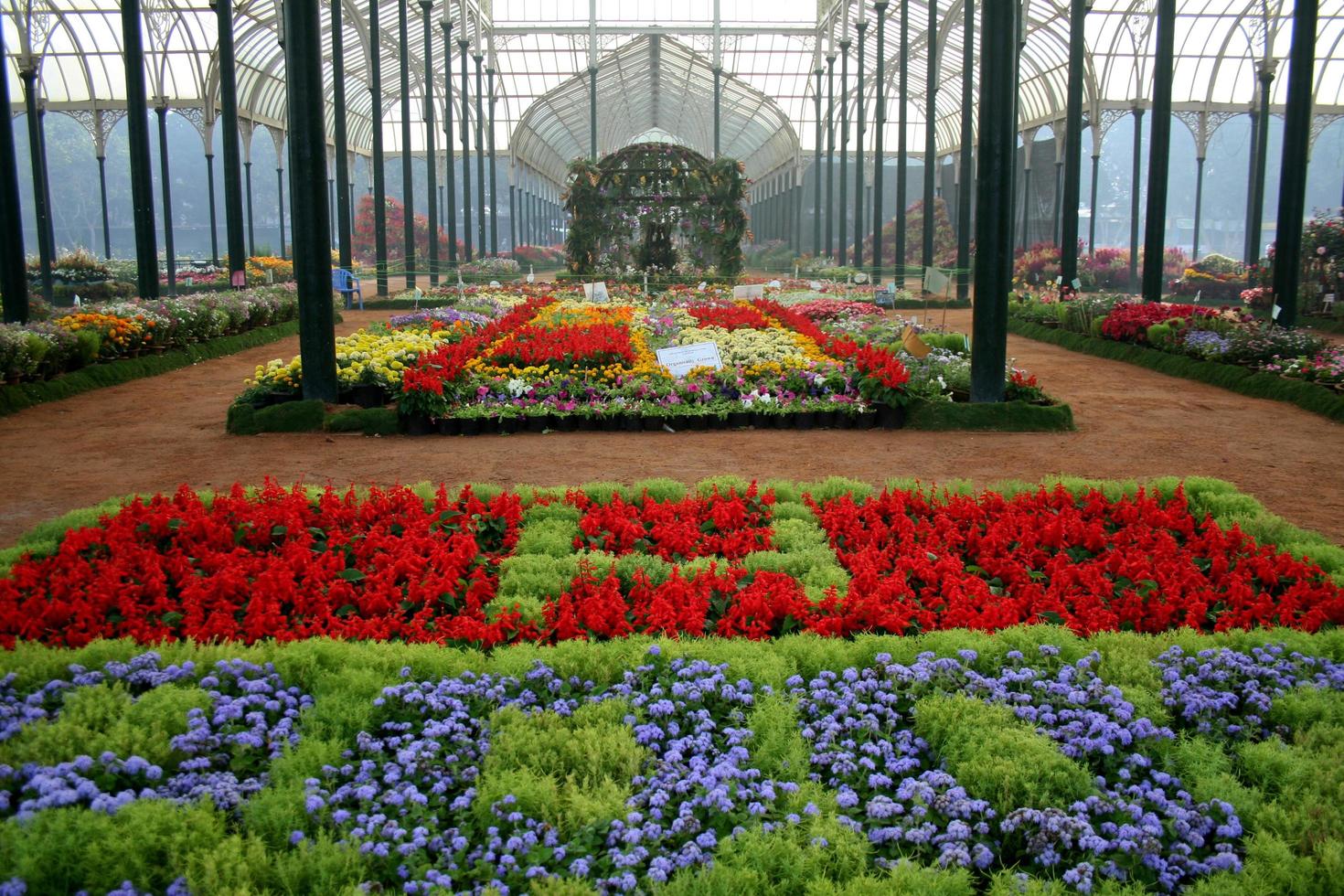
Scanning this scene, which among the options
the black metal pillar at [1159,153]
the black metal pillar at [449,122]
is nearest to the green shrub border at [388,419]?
the black metal pillar at [1159,153]

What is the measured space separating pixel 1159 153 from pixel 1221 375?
18.1 ft

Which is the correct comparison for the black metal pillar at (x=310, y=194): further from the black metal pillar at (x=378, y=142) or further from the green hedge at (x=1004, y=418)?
the black metal pillar at (x=378, y=142)

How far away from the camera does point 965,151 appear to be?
24000mm

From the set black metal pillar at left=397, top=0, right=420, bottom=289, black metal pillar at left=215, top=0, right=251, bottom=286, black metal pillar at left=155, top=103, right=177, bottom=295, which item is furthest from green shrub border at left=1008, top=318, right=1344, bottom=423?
black metal pillar at left=155, top=103, right=177, bottom=295

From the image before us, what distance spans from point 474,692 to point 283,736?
618 millimetres

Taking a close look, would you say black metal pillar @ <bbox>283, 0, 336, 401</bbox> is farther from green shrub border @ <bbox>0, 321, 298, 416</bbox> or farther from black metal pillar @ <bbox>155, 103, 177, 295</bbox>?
black metal pillar @ <bbox>155, 103, 177, 295</bbox>

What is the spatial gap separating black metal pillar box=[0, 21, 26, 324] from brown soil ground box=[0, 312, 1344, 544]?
3.26 m

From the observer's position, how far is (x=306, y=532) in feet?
17.9

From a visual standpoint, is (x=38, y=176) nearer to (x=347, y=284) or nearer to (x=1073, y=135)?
(x=347, y=284)

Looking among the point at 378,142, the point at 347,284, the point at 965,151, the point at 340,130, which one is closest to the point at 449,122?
the point at 378,142

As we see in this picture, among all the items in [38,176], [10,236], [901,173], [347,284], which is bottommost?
[347,284]

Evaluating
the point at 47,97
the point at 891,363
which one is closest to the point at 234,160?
the point at 891,363

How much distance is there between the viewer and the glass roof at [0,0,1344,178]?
111ft

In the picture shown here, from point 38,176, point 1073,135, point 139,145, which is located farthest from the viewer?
point 38,176
